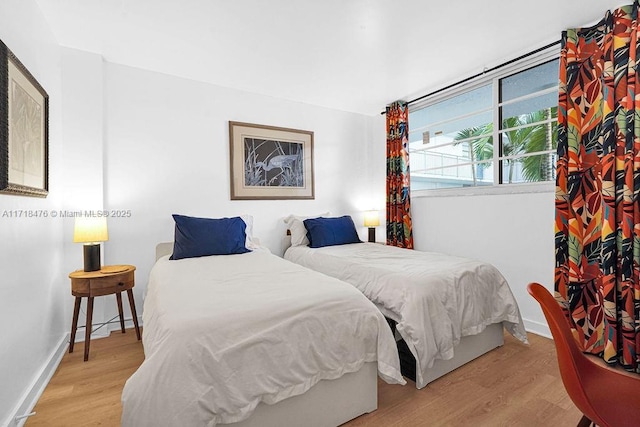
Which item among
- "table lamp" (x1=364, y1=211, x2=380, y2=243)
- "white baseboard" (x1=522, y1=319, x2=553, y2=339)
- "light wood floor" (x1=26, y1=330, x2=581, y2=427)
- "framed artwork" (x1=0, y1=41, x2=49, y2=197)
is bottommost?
"light wood floor" (x1=26, y1=330, x2=581, y2=427)

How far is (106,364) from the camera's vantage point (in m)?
2.22

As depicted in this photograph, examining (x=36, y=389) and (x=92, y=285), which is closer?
(x=36, y=389)

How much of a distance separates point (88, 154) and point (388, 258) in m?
2.79

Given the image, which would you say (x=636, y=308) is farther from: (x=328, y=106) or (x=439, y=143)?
(x=328, y=106)

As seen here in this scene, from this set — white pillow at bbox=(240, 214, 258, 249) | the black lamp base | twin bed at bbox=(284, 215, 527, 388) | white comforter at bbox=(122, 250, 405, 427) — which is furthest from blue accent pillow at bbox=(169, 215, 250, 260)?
twin bed at bbox=(284, 215, 527, 388)

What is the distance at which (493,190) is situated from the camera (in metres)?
3.07

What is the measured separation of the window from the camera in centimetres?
274

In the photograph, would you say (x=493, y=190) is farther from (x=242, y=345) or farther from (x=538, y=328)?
(x=242, y=345)

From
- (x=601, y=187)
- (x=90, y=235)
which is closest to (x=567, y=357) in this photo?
(x=601, y=187)

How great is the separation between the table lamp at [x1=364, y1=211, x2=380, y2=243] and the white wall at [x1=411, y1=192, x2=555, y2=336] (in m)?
0.78

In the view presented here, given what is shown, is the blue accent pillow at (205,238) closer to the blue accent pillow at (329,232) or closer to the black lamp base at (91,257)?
the black lamp base at (91,257)

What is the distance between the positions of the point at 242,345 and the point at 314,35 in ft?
7.49

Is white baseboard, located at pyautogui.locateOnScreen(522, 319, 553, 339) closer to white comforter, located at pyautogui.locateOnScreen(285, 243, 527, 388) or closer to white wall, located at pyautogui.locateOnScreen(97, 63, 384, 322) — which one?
white comforter, located at pyautogui.locateOnScreen(285, 243, 527, 388)

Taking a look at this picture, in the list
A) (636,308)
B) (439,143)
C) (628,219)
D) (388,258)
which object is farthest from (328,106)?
(636,308)
